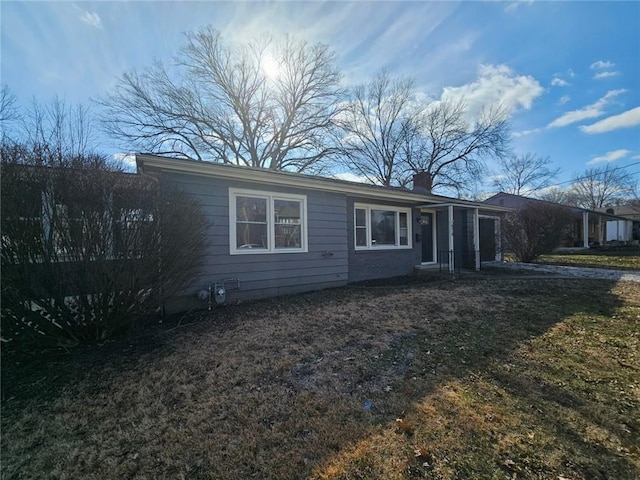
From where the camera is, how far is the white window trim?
6641 millimetres

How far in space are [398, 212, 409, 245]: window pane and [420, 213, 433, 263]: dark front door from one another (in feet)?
4.54

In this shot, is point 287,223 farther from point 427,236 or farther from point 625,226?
point 625,226


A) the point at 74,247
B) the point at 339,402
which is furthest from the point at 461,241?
the point at 74,247

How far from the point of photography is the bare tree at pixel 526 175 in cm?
3975

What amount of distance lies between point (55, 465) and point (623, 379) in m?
5.00

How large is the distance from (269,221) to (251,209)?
0.50 m

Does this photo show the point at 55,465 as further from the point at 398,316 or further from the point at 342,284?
the point at 342,284

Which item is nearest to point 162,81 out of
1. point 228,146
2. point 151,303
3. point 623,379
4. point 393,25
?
point 228,146

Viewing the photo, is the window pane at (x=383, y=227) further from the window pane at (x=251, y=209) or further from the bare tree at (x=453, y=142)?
the bare tree at (x=453, y=142)

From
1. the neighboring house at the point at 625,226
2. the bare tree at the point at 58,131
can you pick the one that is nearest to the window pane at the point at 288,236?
the bare tree at the point at 58,131

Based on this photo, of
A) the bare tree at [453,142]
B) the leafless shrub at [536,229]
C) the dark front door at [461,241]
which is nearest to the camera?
the dark front door at [461,241]

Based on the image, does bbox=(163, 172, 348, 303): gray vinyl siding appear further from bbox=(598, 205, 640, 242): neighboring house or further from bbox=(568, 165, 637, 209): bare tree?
bbox=(568, 165, 637, 209): bare tree

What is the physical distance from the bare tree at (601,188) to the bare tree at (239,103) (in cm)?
4311

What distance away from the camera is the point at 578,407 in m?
2.67
